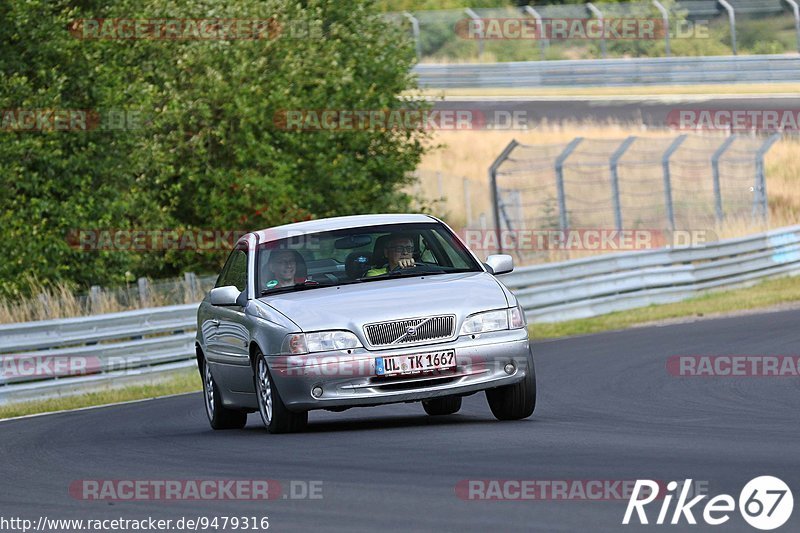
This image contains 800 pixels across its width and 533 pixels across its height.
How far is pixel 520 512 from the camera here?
284 inches

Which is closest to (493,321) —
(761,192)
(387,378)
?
(387,378)

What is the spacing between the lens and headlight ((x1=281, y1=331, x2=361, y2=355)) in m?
10.6

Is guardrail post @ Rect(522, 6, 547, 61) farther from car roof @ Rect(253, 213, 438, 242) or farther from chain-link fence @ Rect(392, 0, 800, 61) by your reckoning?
car roof @ Rect(253, 213, 438, 242)

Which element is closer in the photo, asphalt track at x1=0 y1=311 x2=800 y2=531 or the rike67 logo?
the rike67 logo

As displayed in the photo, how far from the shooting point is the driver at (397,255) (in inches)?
459

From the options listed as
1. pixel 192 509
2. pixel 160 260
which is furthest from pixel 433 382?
pixel 160 260

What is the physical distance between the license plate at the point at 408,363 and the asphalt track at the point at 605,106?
33961mm

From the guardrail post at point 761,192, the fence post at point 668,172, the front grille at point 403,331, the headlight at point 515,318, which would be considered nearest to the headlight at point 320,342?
the front grille at point 403,331

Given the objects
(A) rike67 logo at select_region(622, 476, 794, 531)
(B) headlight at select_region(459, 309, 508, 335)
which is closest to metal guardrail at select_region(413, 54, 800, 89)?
(B) headlight at select_region(459, 309, 508, 335)

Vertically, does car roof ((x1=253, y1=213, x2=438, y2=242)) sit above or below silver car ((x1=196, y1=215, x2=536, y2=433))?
above

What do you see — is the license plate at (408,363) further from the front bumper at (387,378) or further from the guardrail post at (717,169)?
the guardrail post at (717,169)

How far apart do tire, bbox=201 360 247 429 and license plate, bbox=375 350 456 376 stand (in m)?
2.32

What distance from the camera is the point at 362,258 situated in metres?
11.7

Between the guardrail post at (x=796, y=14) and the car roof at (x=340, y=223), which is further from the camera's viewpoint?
the guardrail post at (x=796, y=14)
